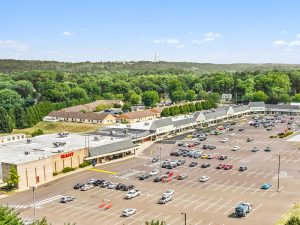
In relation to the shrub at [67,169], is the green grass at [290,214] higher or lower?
higher

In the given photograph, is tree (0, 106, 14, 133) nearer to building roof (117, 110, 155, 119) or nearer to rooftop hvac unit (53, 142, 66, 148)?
building roof (117, 110, 155, 119)

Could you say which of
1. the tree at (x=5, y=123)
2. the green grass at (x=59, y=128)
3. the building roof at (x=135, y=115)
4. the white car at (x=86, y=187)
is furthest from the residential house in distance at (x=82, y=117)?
the white car at (x=86, y=187)

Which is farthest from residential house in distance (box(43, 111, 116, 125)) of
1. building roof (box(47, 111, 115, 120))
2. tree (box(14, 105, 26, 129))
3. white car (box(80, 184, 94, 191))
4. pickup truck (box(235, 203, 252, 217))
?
pickup truck (box(235, 203, 252, 217))

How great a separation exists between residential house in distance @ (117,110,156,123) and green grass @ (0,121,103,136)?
35.1ft

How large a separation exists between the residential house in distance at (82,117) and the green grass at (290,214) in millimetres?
88661

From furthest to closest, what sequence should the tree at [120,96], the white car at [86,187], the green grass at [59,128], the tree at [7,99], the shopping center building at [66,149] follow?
the tree at [120,96], the tree at [7,99], the green grass at [59,128], the shopping center building at [66,149], the white car at [86,187]

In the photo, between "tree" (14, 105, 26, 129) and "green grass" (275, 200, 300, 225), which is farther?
"tree" (14, 105, 26, 129)

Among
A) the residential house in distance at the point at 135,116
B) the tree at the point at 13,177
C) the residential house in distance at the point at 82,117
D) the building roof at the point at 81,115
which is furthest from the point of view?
the building roof at the point at 81,115

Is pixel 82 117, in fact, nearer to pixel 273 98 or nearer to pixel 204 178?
pixel 204 178

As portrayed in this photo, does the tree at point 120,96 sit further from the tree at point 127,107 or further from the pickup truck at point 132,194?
the pickup truck at point 132,194

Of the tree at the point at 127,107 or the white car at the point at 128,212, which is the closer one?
the white car at the point at 128,212

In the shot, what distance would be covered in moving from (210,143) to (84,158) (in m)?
39.1

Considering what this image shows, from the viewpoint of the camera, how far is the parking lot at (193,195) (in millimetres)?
41531

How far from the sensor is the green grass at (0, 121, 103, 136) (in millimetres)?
118125
